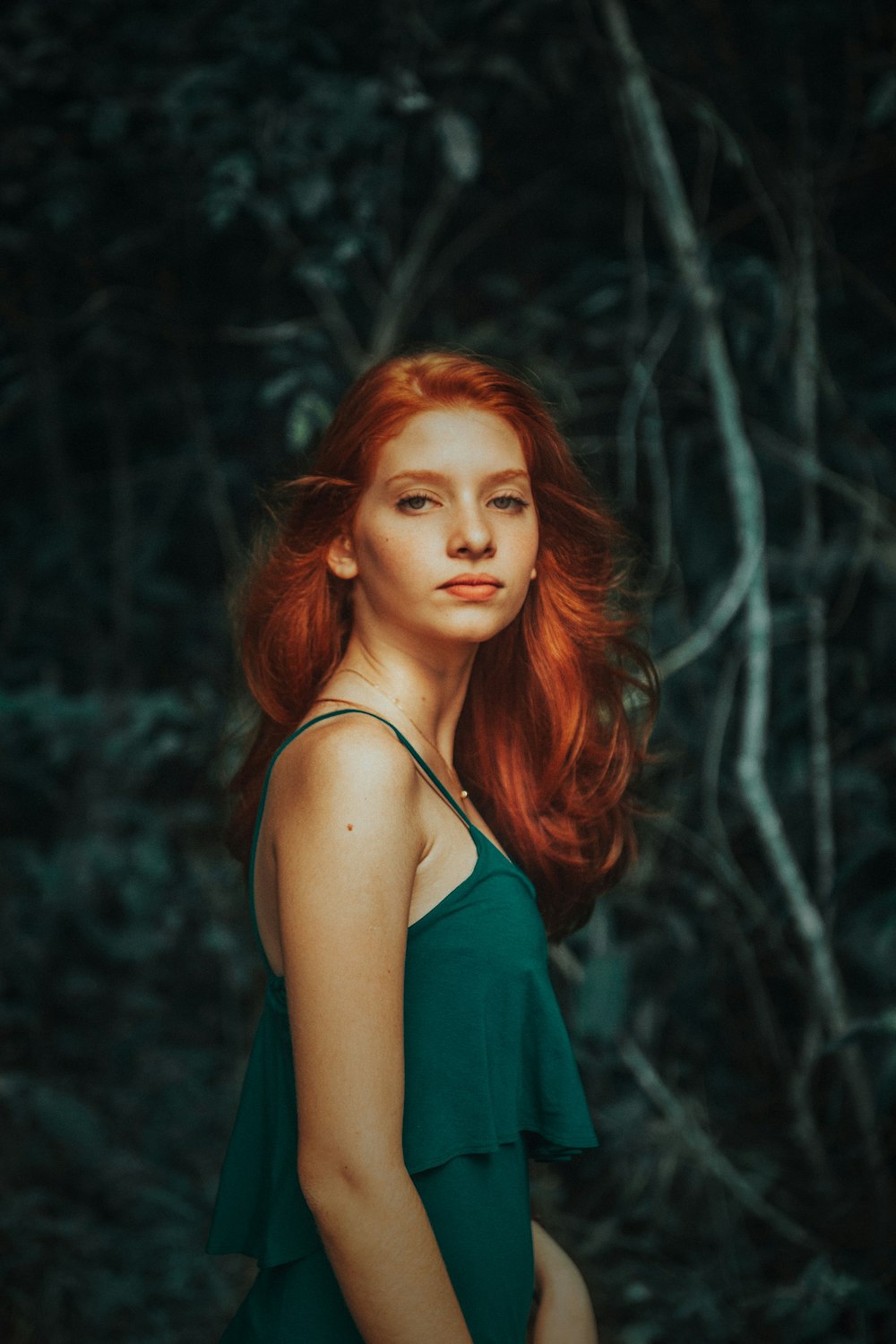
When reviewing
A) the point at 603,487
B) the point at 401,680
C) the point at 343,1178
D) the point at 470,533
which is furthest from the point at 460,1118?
the point at 603,487

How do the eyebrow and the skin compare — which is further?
the eyebrow

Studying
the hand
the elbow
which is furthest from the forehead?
the hand

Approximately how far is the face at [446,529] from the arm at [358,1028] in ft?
0.49

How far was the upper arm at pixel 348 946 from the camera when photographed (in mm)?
831

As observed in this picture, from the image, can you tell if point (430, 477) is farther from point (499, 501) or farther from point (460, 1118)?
point (460, 1118)

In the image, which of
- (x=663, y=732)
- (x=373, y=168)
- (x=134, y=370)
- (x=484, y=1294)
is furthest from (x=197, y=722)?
(x=484, y=1294)

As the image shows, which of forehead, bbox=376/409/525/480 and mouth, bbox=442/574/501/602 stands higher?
forehead, bbox=376/409/525/480

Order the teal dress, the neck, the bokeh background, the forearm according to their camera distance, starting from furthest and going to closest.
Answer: the bokeh background → the neck → the teal dress → the forearm

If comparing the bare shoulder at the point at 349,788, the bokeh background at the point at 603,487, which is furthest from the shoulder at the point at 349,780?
the bokeh background at the point at 603,487

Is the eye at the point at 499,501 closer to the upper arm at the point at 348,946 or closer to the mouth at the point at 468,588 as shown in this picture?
the mouth at the point at 468,588

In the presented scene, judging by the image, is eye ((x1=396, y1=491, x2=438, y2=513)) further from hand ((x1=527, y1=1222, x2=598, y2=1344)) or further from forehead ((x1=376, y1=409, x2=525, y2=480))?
hand ((x1=527, y1=1222, x2=598, y2=1344))

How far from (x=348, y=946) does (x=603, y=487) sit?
1.34 meters

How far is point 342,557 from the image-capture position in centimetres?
106

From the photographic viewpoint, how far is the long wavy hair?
1062 mm
